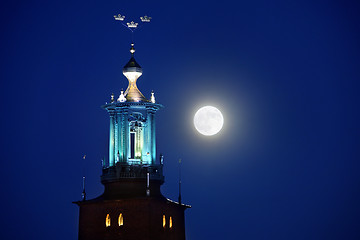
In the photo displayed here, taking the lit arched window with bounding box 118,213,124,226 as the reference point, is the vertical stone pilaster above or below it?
above

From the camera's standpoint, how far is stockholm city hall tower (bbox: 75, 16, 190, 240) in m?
120

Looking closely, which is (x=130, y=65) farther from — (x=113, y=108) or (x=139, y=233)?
(x=139, y=233)

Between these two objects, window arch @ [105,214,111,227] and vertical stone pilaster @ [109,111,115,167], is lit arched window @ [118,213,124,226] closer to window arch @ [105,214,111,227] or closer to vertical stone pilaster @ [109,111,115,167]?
window arch @ [105,214,111,227]

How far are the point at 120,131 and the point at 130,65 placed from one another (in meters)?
6.18

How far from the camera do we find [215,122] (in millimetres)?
145125

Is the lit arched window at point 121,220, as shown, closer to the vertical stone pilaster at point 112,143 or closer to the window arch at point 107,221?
the window arch at point 107,221

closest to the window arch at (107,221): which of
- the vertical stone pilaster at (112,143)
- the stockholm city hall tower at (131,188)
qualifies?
the stockholm city hall tower at (131,188)

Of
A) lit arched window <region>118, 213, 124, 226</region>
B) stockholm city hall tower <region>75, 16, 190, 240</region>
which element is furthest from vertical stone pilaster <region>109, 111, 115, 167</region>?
lit arched window <region>118, 213, 124, 226</region>

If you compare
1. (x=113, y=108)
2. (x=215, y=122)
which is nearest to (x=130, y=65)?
(x=113, y=108)

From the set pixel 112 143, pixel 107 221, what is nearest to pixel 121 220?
pixel 107 221

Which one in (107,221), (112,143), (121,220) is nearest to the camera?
(121,220)

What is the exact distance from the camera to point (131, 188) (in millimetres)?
121062

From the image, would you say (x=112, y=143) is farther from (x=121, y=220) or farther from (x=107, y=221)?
(x=121, y=220)

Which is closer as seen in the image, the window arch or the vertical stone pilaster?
the window arch
